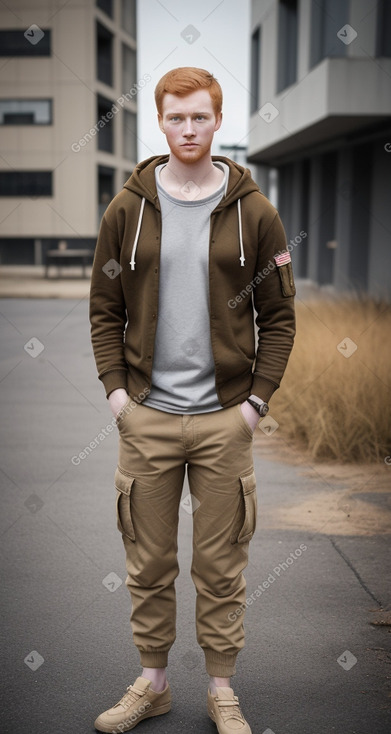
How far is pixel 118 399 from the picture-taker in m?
2.89

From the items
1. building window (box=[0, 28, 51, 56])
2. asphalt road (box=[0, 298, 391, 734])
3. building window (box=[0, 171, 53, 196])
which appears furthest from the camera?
building window (box=[0, 171, 53, 196])

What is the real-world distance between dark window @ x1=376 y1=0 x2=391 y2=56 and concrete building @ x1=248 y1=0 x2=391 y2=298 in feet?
0.07

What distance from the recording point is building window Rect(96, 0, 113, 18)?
4075 cm

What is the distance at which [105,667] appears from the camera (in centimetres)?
338

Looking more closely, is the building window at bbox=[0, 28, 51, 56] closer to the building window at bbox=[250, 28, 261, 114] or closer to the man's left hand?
the building window at bbox=[250, 28, 261, 114]

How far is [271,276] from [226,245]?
228mm

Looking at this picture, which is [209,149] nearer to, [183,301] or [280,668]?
[183,301]

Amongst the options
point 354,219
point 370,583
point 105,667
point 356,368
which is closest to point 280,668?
point 105,667

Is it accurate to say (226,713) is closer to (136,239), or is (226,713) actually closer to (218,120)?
(136,239)

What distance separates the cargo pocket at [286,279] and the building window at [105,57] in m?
43.2

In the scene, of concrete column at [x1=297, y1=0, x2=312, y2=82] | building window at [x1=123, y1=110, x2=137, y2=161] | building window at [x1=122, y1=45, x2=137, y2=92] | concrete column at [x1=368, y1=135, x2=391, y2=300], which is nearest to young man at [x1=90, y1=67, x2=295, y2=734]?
concrete column at [x1=368, y1=135, x2=391, y2=300]

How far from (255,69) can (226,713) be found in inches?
1300

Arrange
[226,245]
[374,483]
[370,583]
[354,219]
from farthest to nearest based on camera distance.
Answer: [354,219] → [374,483] → [370,583] → [226,245]

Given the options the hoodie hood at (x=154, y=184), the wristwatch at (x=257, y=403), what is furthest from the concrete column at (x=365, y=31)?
the wristwatch at (x=257, y=403)
